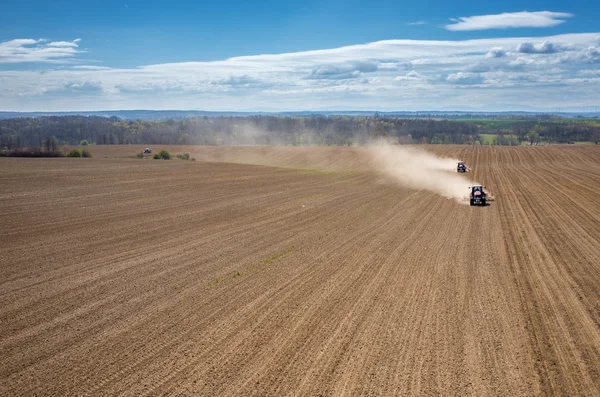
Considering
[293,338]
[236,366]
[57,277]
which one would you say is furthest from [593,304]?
[57,277]

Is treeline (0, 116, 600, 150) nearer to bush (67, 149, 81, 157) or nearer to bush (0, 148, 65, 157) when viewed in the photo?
bush (67, 149, 81, 157)

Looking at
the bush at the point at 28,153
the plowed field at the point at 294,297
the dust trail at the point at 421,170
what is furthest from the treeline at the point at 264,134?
the plowed field at the point at 294,297

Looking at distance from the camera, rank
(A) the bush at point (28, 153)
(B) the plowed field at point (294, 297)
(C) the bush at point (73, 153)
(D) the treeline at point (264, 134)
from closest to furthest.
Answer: (B) the plowed field at point (294, 297) → (A) the bush at point (28, 153) → (C) the bush at point (73, 153) → (D) the treeline at point (264, 134)

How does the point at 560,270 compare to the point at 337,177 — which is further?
the point at 337,177

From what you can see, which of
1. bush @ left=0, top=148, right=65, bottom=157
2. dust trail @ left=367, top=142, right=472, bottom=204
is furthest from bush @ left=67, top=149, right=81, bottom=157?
dust trail @ left=367, top=142, right=472, bottom=204

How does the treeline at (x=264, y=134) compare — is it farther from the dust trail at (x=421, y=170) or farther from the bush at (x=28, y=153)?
the bush at (x=28, y=153)

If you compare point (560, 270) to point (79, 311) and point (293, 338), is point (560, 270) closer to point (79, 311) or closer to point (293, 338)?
point (293, 338)
